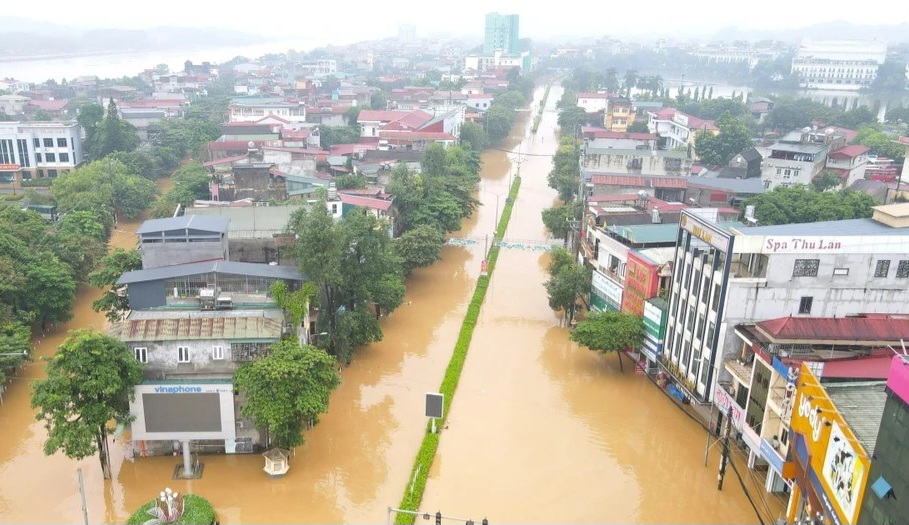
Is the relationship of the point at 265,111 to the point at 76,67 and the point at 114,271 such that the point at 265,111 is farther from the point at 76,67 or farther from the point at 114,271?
the point at 76,67

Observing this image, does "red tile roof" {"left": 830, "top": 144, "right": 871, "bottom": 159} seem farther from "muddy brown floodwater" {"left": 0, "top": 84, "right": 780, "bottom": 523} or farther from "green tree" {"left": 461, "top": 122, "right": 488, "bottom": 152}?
"muddy brown floodwater" {"left": 0, "top": 84, "right": 780, "bottom": 523}

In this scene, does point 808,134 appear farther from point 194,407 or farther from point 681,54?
point 681,54

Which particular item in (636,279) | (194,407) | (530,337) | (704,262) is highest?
(704,262)

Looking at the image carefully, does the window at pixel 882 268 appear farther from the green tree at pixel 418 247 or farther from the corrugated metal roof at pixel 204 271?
the green tree at pixel 418 247

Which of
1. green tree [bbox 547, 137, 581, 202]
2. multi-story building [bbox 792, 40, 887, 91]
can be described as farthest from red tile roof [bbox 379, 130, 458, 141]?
multi-story building [bbox 792, 40, 887, 91]

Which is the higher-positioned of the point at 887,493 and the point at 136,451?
the point at 887,493

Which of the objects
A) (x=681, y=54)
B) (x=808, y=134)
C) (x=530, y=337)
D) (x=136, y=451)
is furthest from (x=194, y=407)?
(x=681, y=54)

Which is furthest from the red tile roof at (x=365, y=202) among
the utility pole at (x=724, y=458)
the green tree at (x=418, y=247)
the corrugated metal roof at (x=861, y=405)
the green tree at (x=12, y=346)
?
the corrugated metal roof at (x=861, y=405)
